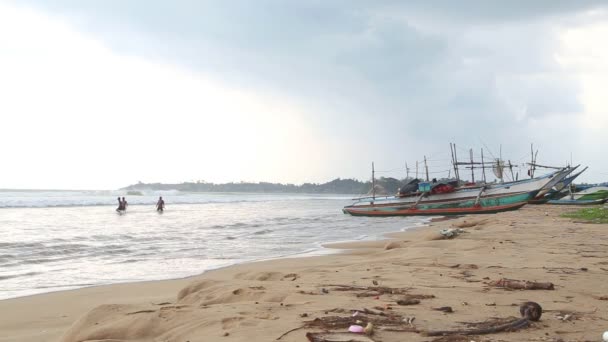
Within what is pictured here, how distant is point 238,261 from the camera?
35.8ft

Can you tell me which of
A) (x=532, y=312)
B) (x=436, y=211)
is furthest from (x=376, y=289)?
(x=436, y=211)

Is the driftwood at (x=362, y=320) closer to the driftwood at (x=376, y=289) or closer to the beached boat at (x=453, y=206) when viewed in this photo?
the driftwood at (x=376, y=289)

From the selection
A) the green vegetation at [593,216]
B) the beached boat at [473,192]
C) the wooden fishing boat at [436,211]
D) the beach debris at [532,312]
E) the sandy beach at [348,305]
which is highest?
the beached boat at [473,192]

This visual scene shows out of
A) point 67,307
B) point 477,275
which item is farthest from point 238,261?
point 477,275

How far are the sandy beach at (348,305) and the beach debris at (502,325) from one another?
5 cm

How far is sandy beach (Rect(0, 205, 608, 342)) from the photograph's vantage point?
Result: 11.9 ft

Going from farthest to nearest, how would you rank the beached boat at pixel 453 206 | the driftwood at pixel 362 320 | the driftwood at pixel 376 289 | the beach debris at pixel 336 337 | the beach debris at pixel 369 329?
the beached boat at pixel 453 206, the driftwood at pixel 376 289, the driftwood at pixel 362 320, the beach debris at pixel 369 329, the beach debris at pixel 336 337

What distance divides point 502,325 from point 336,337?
139 centimetres

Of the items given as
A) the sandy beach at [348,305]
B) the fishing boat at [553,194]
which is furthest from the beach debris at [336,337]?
the fishing boat at [553,194]

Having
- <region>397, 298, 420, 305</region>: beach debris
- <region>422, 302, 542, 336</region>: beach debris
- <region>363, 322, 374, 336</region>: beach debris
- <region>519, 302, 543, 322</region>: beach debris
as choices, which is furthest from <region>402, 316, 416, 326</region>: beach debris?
<region>519, 302, 543, 322</region>: beach debris

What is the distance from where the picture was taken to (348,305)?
4.36 metres

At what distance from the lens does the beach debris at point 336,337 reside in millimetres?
3088

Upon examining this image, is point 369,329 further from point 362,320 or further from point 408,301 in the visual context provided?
point 408,301

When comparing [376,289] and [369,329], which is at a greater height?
[369,329]
